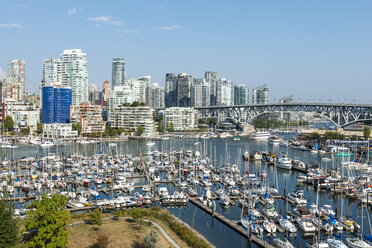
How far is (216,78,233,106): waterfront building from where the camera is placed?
15375 centimetres

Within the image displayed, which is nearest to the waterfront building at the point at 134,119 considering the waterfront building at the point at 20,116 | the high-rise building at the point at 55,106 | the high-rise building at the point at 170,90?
the high-rise building at the point at 55,106

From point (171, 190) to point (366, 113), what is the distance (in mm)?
67123

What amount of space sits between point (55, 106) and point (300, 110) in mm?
60966

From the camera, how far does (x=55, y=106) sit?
254ft

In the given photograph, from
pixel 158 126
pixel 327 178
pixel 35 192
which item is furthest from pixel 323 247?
pixel 158 126

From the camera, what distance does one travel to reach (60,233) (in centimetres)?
1302

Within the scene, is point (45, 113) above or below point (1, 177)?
above

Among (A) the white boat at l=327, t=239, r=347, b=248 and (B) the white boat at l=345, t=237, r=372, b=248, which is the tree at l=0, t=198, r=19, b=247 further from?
(B) the white boat at l=345, t=237, r=372, b=248

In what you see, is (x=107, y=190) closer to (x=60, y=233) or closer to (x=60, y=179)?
(x=60, y=179)

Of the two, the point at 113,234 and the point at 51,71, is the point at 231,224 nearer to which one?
the point at 113,234

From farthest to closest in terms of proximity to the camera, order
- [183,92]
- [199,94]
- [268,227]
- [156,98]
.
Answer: [156,98]
[199,94]
[183,92]
[268,227]

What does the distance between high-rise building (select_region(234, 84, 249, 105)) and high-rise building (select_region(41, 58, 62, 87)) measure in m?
79.8

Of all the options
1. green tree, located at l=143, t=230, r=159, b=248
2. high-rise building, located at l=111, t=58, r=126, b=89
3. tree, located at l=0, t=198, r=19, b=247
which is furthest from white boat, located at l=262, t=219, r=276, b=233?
high-rise building, located at l=111, t=58, r=126, b=89

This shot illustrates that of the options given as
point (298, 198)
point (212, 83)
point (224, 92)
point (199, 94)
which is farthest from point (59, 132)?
point (224, 92)
